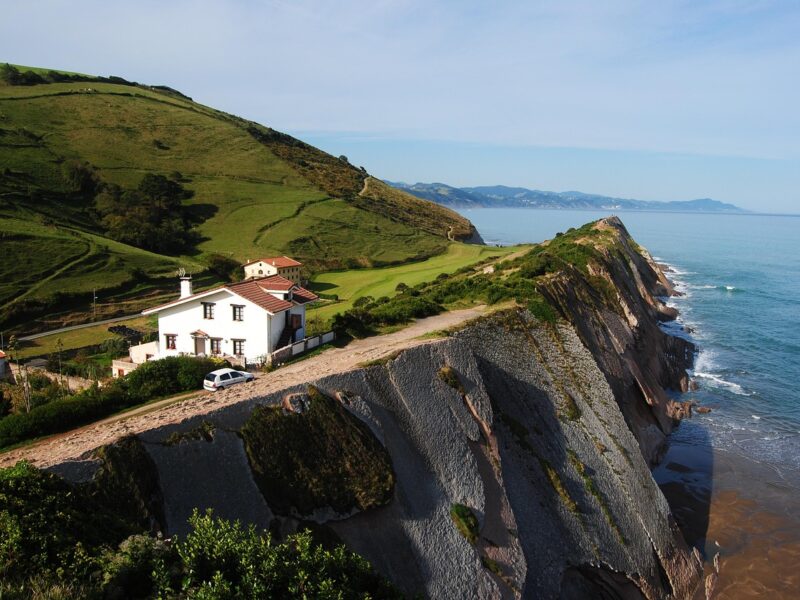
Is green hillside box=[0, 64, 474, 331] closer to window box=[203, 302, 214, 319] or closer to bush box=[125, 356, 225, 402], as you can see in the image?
window box=[203, 302, 214, 319]

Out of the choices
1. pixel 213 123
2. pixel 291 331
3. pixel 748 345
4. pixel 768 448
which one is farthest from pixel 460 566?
pixel 213 123

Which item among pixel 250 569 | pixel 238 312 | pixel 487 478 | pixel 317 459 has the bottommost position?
pixel 487 478

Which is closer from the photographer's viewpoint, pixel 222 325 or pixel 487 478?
pixel 487 478

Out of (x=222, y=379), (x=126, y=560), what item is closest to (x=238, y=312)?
(x=222, y=379)

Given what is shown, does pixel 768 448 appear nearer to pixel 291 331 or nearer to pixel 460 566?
pixel 460 566

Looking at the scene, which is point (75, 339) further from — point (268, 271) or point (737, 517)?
point (737, 517)

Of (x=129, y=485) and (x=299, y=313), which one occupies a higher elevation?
(x=299, y=313)

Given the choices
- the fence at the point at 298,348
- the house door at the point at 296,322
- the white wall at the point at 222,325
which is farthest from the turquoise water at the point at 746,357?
the white wall at the point at 222,325
